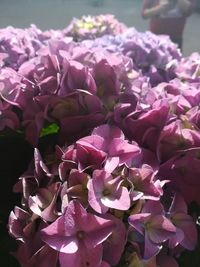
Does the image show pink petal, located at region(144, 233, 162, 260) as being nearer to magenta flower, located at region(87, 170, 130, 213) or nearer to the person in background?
magenta flower, located at region(87, 170, 130, 213)

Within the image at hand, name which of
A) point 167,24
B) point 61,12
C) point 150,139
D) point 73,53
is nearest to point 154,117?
point 150,139

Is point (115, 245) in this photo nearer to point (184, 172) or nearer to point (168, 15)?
point (184, 172)

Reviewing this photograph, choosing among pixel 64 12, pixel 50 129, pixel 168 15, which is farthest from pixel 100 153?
pixel 64 12

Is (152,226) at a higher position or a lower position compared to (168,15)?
higher

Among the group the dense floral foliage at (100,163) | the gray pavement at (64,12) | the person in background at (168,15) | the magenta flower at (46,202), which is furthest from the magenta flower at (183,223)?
the gray pavement at (64,12)

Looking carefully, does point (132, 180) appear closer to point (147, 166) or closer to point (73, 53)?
point (147, 166)

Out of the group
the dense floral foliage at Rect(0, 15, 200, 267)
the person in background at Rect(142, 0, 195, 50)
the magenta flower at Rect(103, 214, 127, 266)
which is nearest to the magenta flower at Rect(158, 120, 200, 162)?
the dense floral foliage at Rect(0, 15, 200, 267)
